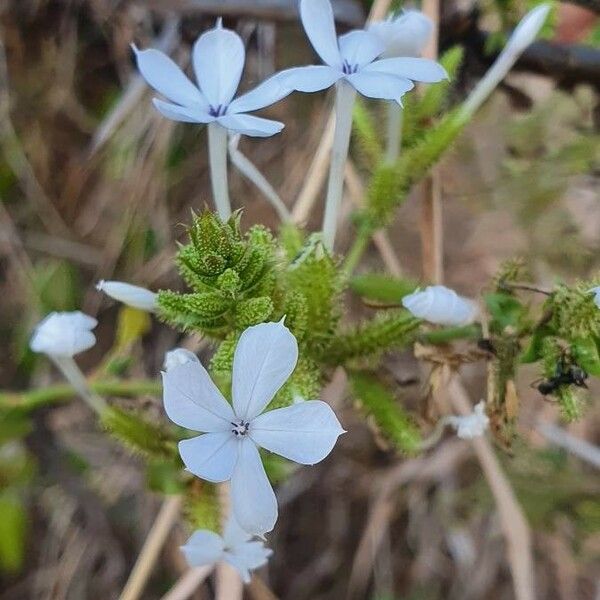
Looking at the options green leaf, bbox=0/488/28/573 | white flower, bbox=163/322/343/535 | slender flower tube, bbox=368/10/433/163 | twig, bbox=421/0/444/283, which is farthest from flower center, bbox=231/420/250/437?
green leaf, bbox=0/488/28/573

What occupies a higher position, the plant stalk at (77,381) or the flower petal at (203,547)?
the plant stalk at (77,381)

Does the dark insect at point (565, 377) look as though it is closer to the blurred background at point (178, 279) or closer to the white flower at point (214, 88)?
the white flower at point (214, 88)

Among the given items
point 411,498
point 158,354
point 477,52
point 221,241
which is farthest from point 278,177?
point 221,241

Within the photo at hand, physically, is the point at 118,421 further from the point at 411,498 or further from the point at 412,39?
the point at 411,498

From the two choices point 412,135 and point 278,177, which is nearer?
point 412,135

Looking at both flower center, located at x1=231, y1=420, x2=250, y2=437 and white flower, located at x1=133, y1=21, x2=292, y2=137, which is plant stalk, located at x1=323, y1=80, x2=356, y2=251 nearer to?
white flower, located at x1=133, y1=21, x2=292, y2=137

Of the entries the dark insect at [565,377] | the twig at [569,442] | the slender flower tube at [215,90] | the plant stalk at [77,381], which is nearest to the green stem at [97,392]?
the plant stalk at [77,381]
